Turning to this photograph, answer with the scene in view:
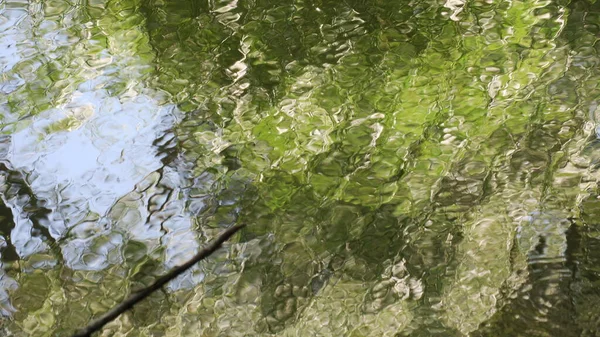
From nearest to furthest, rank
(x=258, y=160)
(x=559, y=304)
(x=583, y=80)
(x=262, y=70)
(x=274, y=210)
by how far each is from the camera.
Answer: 1. (x=559, y=304)
2. (x=274, y=210)
3. (x=258, y=160)
4. (x=583, y=80)
5. (x=262, y=70)

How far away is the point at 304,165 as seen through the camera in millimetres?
2045

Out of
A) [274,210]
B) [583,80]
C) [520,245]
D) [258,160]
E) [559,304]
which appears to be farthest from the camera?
[583,80]

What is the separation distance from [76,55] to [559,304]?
69.0 inches

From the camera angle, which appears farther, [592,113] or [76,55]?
[76,55]

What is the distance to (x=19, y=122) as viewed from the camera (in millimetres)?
2188

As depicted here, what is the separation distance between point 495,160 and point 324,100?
1.87ft

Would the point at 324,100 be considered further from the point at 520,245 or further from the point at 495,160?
the point at 520,245

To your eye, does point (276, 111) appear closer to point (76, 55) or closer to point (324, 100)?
point (324, 100)

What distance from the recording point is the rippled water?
169 centimetres

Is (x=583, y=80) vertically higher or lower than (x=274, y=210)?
higher

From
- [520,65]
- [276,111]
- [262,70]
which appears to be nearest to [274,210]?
[276,111]

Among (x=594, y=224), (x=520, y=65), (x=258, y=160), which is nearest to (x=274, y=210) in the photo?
(x=258, y=160)

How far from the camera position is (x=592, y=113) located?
210 centimetres

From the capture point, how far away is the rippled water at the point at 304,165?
169 cm
